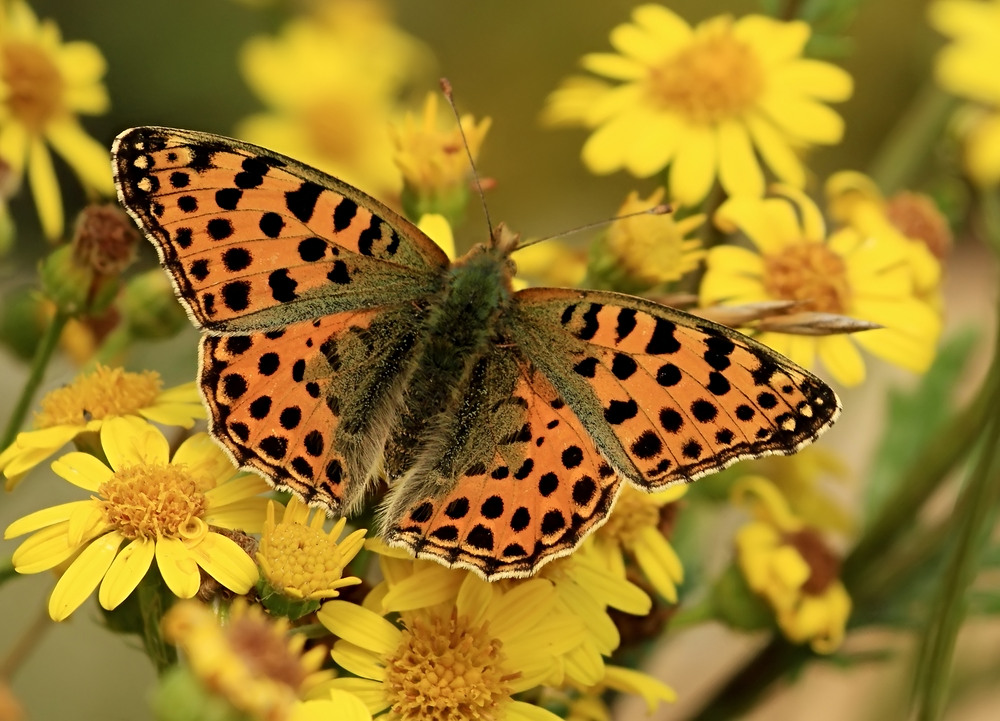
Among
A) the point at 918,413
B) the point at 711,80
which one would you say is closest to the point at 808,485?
the point at 918,413

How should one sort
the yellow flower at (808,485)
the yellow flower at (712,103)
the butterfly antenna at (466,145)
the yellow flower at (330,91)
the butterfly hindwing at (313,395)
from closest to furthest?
the butterfly hindwing at (313,395), the butterfly antenna at (466,145), the yellow flower at (712,103), the yellow flower at (808,485), the yellow flower at (330,91)

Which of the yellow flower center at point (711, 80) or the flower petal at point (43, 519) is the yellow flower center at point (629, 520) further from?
→ the yellow flower center at point (711, 80)

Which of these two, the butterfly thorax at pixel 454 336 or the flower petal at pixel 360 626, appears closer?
the flower petal at pixel 360 626

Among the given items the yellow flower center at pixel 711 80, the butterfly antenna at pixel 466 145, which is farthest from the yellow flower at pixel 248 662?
the yellow flower center at pixel 711 80

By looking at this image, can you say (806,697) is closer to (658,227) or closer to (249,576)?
(658,227)

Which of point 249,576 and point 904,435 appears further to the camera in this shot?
point 904,435

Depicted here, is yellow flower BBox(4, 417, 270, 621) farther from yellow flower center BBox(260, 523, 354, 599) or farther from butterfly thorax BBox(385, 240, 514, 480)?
butterfly thorax BBox(385, 240, 514, 480)

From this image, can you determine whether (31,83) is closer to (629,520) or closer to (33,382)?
(33,382)

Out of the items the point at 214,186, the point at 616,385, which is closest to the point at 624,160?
the point at 616,385
